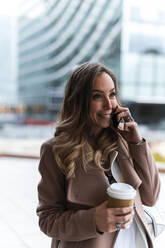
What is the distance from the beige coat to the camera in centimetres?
81

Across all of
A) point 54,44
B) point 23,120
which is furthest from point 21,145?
point 54,44

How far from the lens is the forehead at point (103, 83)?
899mm

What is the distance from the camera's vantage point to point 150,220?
1.01 metres

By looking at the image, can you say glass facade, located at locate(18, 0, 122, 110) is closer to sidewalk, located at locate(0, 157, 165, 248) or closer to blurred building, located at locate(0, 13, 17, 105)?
blurred building, located at locate(0, 13, 17, 105)

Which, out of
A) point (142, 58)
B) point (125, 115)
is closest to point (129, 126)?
point (125, 115)

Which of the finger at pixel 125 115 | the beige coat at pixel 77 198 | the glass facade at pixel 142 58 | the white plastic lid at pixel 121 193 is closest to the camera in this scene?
the white plastic lid at pixel 121 193

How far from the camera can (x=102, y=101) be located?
91 cm

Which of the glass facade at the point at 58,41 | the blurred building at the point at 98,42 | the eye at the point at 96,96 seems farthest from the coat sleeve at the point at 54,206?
the blurred building at the point at 98,42


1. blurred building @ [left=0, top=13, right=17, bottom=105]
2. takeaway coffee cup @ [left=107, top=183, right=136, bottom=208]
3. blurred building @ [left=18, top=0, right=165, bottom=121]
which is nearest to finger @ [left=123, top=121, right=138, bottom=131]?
takeaway coffee cup @ [left=107, top=183, right=136, bottom=208]

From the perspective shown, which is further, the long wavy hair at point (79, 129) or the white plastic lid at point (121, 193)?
the long wavy hair at point (79, 129)

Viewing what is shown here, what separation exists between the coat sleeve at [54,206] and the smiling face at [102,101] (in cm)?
19

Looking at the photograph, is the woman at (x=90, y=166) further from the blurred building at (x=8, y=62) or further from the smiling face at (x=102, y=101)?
the blurred building at (x=8, y=62)

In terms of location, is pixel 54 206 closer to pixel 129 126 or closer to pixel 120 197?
pixel 120 197

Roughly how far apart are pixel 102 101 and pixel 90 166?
0.22m
